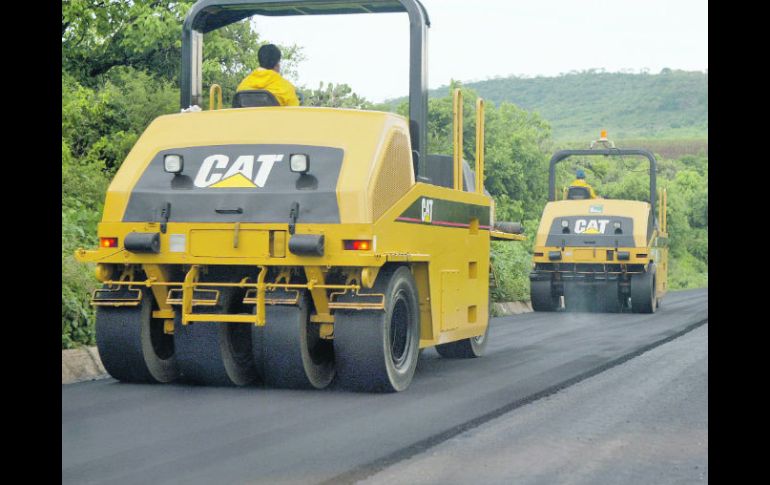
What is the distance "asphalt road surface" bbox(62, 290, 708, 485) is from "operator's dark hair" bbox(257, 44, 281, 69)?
2.78 m

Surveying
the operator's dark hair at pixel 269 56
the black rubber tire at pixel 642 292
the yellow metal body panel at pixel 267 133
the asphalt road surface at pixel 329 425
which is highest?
the operator's dark hair at pixel 269 56

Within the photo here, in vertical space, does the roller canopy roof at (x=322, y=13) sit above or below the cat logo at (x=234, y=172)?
above

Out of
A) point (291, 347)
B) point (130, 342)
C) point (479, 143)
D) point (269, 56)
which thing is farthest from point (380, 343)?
point (479, 143)

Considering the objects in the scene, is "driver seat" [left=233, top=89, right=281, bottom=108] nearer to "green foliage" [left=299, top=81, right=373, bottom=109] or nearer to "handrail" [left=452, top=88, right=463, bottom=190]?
"handrail" [left=452, top=88, right=463, bottom=190]

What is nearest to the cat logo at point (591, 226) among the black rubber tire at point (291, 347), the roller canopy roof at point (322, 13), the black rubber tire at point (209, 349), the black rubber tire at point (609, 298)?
the black rubber tire at point (609, 298)

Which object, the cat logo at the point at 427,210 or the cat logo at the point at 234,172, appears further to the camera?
the cat logo at the point at 427,210

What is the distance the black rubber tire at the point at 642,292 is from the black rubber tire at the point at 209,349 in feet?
45.6

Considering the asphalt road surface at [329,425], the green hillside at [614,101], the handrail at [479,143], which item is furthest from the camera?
the green hillside at [614,101]

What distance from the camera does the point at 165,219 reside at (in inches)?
365

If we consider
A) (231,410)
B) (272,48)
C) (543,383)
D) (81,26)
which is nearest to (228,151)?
(272,48)

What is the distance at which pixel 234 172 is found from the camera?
9.31 m

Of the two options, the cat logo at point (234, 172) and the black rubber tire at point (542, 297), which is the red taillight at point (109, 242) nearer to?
the cat logo at point (234, 172)

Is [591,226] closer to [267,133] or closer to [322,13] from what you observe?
[322,13]

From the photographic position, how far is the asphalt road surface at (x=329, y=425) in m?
6.27
